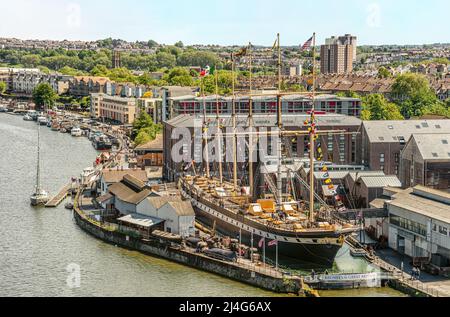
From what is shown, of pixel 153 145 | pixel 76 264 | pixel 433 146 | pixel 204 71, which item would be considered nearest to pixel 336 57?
pixel 153 145

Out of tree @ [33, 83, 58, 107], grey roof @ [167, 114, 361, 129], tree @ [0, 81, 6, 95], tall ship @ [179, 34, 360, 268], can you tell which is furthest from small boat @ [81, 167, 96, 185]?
tree @ [0, 81, 6, 95]

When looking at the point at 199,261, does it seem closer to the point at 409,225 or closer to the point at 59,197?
the point at 409,225

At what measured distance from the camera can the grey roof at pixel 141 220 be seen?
2309 centimetres

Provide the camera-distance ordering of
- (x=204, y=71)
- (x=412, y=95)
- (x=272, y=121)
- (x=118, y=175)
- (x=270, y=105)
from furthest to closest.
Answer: (x=412, y=95), (x=270, y=105), (x=272, y=121), (x=204, y=71), (x=118, y=175)

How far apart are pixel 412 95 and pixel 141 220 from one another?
40.2m

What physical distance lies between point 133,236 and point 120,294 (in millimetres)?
5021

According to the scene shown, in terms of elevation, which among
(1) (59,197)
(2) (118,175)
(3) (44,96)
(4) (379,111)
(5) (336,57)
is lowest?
(1) (59,197)

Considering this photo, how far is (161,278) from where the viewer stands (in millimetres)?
19609

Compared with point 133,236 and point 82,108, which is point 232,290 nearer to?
point 133,236

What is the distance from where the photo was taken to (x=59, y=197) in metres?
30.7

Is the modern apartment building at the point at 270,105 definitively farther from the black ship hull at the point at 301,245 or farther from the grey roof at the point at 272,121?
A: the black ship hull at the point at 301,245

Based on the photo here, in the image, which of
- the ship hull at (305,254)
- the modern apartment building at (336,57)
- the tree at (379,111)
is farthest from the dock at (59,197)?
the modern apartment building at (336,57)

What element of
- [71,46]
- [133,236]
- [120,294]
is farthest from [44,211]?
[71,46]

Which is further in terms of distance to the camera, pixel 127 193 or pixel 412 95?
pixel 412 95
